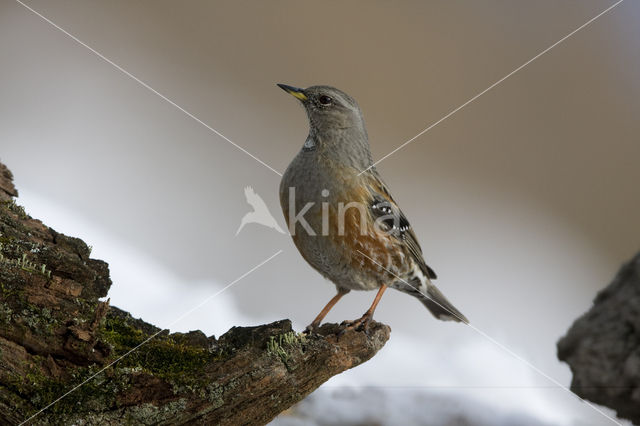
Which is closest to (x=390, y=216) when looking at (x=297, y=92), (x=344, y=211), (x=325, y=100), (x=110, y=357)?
(x=344, y=211)

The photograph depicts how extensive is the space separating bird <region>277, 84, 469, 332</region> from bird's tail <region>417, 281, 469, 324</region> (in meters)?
0.05

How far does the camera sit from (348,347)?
2.51 metres

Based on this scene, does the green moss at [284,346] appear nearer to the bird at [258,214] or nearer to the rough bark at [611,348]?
the bird at [258,214]

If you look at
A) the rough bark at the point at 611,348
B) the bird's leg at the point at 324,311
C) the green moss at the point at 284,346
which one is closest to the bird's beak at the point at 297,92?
the bird's leg at the point at 324,311

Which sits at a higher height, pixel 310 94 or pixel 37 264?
pixel 310 94

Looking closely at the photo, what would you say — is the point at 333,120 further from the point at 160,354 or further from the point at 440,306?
the point at 160,354

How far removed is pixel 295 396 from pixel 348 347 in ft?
1.12

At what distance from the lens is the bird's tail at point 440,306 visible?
3.41 meters

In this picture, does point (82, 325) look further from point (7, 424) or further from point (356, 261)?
point (356, 261)

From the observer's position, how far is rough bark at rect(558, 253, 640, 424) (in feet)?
7.86

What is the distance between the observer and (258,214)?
319 centimetres

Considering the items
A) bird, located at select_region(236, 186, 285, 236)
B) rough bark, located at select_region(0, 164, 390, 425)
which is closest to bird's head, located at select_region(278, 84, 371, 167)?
bird, located at select_region(236, 186, 285, 236)

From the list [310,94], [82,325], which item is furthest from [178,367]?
[310,94]

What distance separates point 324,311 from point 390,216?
1.94 feet
